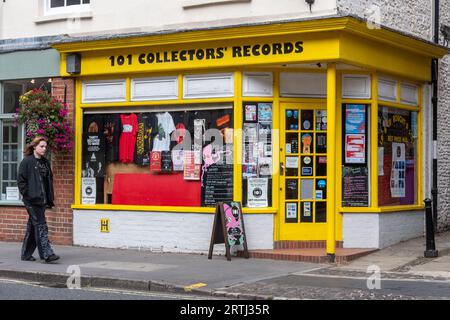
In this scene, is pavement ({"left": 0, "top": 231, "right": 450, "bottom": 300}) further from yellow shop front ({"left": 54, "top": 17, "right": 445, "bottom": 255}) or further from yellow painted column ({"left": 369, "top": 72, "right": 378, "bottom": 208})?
yellow painted column ({"left": 369, "top": 72, "right": 378, "bottom": 208})

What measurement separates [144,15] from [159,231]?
13.3 feet

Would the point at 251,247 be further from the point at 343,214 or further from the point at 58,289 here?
the point at 58,289

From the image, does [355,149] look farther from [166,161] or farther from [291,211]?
[166,161]

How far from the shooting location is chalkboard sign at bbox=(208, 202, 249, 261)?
41.3 feet

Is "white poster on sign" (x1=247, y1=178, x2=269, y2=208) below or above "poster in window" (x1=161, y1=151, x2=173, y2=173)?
below

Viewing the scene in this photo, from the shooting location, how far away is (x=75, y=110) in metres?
14.8

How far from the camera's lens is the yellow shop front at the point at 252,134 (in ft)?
42.9

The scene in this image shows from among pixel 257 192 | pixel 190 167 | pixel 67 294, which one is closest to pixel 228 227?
pixel 257 192

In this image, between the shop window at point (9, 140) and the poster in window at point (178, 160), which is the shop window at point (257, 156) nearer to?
the poster in window at point (178, 160)

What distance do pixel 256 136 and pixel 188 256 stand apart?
241cm

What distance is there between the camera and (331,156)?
489 inches

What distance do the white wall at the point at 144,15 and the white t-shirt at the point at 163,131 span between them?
1630 millimetres

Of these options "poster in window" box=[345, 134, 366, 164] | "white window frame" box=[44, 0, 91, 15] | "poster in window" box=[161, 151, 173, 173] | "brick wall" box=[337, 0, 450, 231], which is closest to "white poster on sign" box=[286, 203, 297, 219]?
"poster in window" box=[345, 134, 366, 164]

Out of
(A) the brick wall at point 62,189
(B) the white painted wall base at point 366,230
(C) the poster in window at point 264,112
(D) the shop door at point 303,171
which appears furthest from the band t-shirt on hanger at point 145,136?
(B) the white painted wall base at point 366,230
